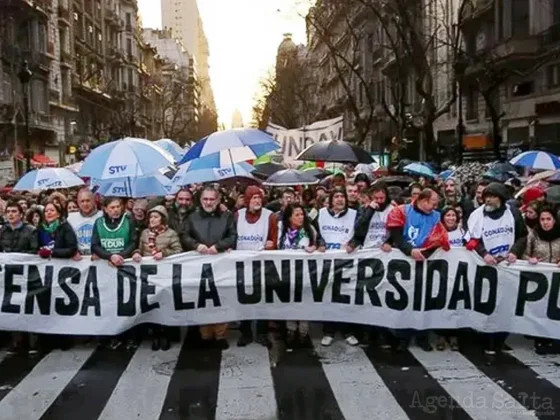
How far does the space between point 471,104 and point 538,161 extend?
2457 centimetres

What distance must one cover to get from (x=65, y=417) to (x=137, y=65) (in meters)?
89.5

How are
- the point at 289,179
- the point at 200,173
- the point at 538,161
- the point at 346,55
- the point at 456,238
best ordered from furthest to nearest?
the point at 346,55, the point at 538,161, the point at 289,179, the point at 200,173, the point at 456,238

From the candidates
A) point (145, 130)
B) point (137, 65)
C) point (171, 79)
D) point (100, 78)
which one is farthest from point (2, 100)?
point (171, 79)

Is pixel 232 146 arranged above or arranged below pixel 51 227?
above

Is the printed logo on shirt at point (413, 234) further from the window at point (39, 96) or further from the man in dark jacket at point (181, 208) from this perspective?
the window at point (39, 96)

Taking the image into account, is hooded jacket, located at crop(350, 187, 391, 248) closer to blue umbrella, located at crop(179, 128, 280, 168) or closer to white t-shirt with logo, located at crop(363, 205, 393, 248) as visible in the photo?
white t-shirt with logo, located at crop(363, 205, 393, 248)

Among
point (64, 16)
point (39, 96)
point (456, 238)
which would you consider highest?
point (64, 16)

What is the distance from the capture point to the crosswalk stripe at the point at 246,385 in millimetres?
6287

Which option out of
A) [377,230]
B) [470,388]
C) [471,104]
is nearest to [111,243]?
[377,230]

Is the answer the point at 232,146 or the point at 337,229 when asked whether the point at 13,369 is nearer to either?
the point at 337,229

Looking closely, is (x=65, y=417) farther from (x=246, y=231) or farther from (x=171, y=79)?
(x=171, y=79)

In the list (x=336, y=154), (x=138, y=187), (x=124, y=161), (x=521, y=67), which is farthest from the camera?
(x=521, y=67)

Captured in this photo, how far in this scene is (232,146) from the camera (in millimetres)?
10250

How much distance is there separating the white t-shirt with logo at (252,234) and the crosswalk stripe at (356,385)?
1259mm
